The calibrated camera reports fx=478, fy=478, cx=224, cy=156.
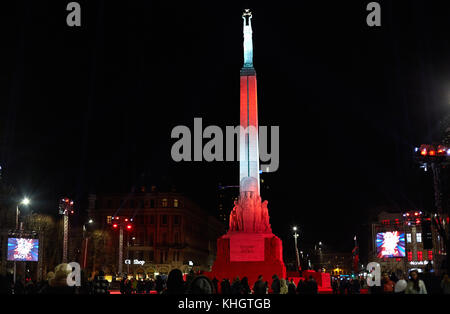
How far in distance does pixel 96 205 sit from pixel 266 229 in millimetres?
61072

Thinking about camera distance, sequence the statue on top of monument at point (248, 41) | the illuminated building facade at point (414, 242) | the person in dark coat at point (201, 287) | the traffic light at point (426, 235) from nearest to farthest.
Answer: the person in dark coat at point (201, 287)
the traffic light at point (426, 235)
the illuminated building facade at point (414, 242)
the statue on top of monument at point (248, 41)

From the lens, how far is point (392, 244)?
49156 mm

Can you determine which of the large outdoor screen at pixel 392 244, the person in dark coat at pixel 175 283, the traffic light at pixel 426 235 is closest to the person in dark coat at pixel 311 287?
the person in dark coat at pixel 175 283

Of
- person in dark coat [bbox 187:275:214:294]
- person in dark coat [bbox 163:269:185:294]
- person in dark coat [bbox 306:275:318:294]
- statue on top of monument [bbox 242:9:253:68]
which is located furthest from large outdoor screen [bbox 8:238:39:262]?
person in dark coat [bbox 187:275:214:294]

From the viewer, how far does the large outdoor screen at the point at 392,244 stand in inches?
1896

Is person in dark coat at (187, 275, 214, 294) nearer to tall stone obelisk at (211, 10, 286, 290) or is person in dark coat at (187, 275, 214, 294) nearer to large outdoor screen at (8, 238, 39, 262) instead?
tall stone obelisk at (211, 10, 286, 290)

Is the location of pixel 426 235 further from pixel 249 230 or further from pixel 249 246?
pixel 249 230

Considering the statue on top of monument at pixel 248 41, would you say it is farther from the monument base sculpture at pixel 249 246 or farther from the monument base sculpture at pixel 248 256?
the monument base sculpture at pixel 248 256

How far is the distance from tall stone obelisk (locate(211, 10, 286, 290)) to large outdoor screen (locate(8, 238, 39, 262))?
1354 centimetres

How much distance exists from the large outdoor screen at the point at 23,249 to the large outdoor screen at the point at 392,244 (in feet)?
110

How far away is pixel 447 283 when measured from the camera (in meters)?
14.6

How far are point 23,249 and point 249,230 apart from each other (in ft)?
55.7

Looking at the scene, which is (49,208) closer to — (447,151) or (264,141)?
(264,141)
